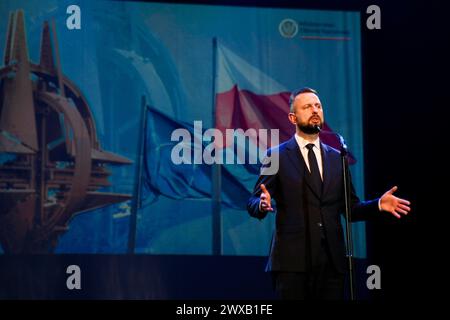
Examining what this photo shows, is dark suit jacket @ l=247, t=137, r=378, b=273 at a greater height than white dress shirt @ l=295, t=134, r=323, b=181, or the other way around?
white dress shirt @ l=295, t=134, r=323, b=181

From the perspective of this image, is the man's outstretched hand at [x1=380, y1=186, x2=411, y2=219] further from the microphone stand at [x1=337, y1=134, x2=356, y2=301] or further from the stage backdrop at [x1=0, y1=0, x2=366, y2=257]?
the stage backdrop at [x1=0, y1=0, x2=366, y2=257]

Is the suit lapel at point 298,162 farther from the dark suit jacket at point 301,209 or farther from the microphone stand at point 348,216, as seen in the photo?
the microphone stand at point 348,216

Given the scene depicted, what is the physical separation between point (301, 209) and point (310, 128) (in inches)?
15.2

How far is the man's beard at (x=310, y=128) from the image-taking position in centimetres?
306

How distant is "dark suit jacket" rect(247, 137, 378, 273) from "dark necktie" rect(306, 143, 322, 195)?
0.02 metres

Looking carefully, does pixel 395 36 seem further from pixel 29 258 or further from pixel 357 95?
pixel 29 258

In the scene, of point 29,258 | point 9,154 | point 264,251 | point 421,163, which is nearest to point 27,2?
point 9,154

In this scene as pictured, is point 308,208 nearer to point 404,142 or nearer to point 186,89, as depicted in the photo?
point 186,89

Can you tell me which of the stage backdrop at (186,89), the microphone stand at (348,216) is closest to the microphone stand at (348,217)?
the microphone stand at (348,216)

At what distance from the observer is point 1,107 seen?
4.55 m

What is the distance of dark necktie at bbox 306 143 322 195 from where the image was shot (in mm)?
3051

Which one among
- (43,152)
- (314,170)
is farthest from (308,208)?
(43,152)

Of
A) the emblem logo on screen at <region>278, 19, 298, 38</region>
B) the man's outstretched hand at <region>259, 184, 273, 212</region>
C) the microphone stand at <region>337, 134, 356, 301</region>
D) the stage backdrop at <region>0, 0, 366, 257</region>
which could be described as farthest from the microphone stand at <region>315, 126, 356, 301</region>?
the emblem logo on screen at <region>278, 19, 298, 38</region>

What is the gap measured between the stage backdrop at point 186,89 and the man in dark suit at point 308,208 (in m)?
1.61
